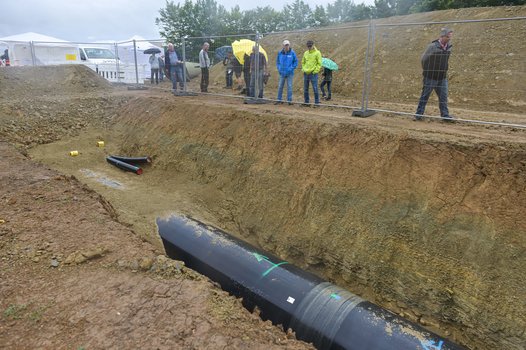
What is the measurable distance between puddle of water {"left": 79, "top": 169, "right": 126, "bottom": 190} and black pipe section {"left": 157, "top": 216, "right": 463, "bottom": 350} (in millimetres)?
4180

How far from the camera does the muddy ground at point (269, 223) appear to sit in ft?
10.5

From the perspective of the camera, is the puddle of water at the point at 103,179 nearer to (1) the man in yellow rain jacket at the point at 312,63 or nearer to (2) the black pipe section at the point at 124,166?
(2) the black pipe section at the point at 124,166

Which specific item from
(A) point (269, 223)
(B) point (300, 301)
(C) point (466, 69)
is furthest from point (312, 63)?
(B) point (300, 301)

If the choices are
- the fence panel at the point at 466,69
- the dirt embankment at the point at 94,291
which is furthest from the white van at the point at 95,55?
the dirt embankment at the point at 94,291

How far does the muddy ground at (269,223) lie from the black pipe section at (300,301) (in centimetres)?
32

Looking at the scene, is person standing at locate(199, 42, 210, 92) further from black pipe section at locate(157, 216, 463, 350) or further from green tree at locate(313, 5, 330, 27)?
green tree at locate(313, 5, 330, 27)

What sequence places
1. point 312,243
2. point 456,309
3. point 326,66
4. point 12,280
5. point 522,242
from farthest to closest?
point 326,66, point 312,243, point 456,309, point 522,242, point 12,280

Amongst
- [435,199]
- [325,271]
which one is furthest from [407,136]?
[325,271]

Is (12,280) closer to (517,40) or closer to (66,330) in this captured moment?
(66,330)

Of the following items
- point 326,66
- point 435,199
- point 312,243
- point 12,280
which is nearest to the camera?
point 12,280

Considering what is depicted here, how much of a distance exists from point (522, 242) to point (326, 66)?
8518 millimetres

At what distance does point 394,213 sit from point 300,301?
2.61 metres

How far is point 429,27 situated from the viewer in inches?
590

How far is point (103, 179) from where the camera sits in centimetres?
846
